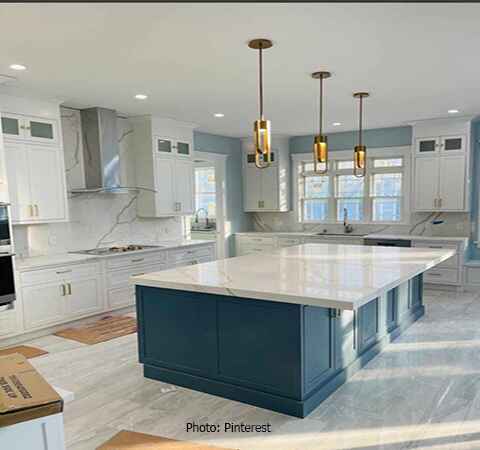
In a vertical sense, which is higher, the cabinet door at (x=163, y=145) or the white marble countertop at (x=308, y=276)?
the cabinet door at (x=163, y=145)

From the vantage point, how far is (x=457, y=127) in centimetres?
630

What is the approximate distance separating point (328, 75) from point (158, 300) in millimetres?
2441

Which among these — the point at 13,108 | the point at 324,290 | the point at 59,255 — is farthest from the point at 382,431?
the point at 13,108

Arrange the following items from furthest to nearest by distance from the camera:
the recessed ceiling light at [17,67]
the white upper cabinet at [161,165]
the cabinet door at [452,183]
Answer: the cabinet door at [452,183] < the white upper cabinet at [161,165] < the recessed ceiling light at [17,67]

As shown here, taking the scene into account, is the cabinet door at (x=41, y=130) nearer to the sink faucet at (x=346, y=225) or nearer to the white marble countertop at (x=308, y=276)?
the white marble countertop at (x=308, y=276)

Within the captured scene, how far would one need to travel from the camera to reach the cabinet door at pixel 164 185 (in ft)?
19.9

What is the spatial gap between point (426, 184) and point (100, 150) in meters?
4.70

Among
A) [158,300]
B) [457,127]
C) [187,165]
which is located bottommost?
[158,300]

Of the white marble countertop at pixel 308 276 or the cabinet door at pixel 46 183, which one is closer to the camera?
the white marble countertop at pixel 308 276

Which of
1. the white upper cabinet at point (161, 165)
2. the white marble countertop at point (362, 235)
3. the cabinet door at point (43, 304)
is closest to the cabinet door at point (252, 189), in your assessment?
the white marble countertop at point (362, 235)

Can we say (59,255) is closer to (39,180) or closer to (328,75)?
(39,180)

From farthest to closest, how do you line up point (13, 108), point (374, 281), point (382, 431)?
point (13, 108) → point (374, 281) → point (382, 431)

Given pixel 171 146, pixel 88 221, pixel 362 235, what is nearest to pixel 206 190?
pixel 171 146

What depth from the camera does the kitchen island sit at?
2781 mm
